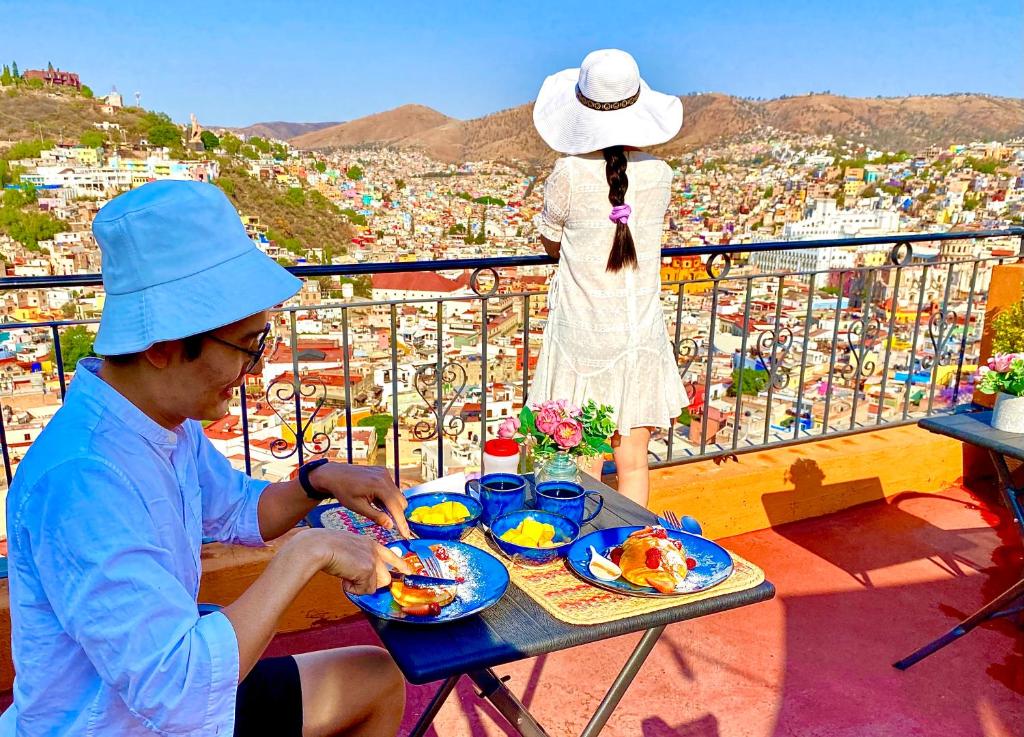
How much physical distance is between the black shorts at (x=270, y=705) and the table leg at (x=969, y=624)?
84.9 inches

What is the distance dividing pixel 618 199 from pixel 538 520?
4.55 feet

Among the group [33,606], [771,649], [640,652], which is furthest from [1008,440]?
[33,606]

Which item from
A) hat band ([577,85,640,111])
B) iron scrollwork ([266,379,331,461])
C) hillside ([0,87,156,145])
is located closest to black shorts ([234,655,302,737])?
iron scrollwork ([266,379,331,461])

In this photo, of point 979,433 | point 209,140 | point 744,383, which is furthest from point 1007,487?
point 209,140

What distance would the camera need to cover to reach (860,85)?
176 ft

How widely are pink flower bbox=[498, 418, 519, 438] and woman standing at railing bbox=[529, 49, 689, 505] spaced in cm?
91

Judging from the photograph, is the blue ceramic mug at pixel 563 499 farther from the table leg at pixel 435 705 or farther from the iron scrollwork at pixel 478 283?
the iron scrollwork at pixel 478 283

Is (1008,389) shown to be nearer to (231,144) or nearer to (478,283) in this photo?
(478,283)

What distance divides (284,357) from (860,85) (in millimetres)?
60896

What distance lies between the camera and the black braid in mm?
2500

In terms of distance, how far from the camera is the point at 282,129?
87812 millimetres

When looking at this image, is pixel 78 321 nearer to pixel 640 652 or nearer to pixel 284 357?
pixel 284 357

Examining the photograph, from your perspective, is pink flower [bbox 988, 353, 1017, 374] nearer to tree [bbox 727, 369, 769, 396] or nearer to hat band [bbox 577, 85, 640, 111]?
tree [bbox 727, 369, 769, 396]

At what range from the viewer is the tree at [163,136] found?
6469 cm
